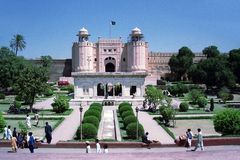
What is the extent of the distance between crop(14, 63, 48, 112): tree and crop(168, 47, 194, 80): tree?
139 ft

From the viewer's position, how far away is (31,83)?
1305 inches

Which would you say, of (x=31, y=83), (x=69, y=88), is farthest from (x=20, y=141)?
(x=69, y=88)

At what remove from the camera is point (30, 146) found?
14.9 meters

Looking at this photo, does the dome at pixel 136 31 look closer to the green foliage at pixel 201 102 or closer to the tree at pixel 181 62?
the tree at pixel 181 62

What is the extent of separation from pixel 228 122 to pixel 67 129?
9.13m

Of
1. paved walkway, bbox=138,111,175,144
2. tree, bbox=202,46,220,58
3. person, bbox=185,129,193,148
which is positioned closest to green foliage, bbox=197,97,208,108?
paved walkway, bbox=138,111,175,144

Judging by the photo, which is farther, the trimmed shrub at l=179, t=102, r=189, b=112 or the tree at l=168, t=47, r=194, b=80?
the tree at l=168, t=47, r=194, b=80

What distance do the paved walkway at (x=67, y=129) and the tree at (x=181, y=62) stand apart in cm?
4353

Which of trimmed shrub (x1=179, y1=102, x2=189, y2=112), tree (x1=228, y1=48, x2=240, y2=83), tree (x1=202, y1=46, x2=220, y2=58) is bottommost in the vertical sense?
trimmed shrub (x1=179, y1=102, x2=189, y2=112)

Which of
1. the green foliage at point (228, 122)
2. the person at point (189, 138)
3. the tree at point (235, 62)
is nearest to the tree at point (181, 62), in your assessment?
the tree at point (235, 62)

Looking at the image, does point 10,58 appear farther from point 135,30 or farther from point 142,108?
point 142,108

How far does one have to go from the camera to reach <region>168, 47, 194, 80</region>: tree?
238 feet

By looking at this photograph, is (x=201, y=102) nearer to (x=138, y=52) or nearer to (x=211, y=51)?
(x=138, y=52)

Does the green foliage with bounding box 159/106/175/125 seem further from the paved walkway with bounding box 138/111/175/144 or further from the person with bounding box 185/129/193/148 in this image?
the person with bounding box 185/129/193/148
